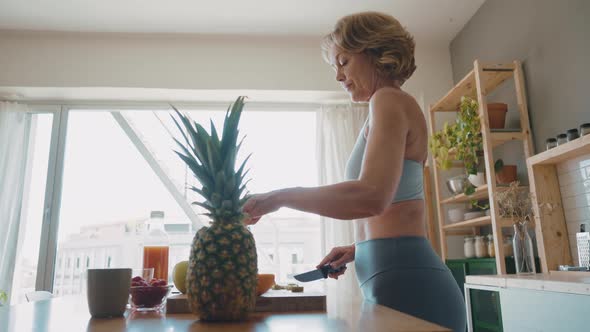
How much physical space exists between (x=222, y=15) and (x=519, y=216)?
259 centimetres

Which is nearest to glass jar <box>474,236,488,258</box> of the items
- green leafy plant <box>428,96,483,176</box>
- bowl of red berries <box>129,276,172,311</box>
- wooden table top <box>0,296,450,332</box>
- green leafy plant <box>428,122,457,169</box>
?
green leafy plant <box>428,96,483,176</box>

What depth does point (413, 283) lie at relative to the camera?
3.00 feet

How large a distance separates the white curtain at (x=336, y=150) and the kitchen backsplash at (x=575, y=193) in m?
1.66

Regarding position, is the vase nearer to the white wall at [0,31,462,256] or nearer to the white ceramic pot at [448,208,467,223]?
the white ceramic pot at [448,208,467,223]

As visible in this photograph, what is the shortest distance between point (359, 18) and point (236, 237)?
0.64 metres

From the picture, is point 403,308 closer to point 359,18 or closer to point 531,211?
point 359,18

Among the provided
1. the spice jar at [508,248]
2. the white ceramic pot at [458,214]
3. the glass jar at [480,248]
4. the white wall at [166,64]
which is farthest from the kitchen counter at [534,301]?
the white wall at [166,64]

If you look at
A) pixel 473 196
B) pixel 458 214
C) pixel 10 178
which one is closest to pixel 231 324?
pixel 473 196

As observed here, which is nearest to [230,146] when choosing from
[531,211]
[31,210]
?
[531,211]

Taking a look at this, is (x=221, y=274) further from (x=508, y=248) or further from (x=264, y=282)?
(x=508, y=248)

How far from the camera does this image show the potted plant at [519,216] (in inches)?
92.7

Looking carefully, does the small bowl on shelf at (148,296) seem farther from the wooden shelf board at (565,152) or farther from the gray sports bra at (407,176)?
the wooden shelf board at (565,152)

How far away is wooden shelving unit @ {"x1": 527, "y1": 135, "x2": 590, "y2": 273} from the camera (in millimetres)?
2367

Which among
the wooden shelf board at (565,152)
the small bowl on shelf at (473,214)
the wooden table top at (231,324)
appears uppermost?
the wooden shelf board at (565,152)
